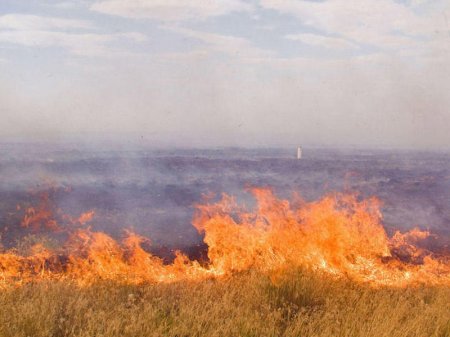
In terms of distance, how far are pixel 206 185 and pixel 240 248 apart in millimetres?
16568

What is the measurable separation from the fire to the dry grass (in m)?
0.64

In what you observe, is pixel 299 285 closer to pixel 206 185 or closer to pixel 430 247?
pixel 430 247

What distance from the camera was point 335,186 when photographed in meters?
27.2

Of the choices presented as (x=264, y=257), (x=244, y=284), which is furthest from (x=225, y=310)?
(x=264, y=257)

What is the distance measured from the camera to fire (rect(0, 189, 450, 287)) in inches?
299

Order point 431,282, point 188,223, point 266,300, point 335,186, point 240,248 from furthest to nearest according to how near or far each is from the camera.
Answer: point 335,186 → point 188,223 → point 240,248 → point 431,282 → point 266,300

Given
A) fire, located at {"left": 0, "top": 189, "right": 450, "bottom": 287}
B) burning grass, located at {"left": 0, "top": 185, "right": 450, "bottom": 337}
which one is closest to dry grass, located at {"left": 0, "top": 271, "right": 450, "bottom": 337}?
burning grass, located at {"left": 0, "top": 185, "right": 450, "bottom": 337}

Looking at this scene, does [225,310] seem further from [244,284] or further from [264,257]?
[264,257]

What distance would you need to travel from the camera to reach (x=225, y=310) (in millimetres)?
Answer: 5137

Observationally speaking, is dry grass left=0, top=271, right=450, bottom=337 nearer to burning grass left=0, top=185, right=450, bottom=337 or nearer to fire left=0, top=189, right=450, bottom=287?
burning grass left=0, top=185, right=450, bottom=337

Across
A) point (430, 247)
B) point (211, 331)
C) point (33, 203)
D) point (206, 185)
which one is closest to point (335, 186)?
point (206, 185)

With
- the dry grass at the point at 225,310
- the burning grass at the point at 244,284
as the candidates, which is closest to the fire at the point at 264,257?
the burning grass at the point at 244,284

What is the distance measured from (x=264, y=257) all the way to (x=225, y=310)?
3.21 meters

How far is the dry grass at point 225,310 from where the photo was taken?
14.6ft
